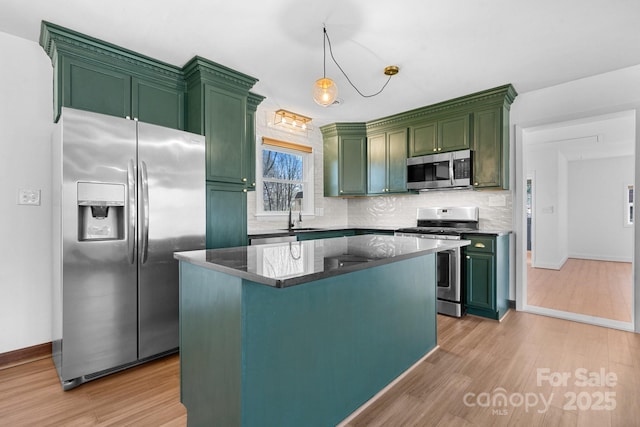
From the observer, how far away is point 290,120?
4332 mm

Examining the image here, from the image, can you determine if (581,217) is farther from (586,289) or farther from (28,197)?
(28,197)

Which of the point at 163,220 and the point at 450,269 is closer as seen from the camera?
the point at 163,220

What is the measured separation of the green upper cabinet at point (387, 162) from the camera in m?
4.36

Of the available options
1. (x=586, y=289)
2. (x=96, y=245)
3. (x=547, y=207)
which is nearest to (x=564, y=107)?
(x=586, y=289)

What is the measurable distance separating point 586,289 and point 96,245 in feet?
19.1

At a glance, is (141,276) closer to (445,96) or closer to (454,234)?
(454,234)

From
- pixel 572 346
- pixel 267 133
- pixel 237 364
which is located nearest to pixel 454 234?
pixel 572 346

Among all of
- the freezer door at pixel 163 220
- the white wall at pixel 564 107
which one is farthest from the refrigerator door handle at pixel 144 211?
the white wall at pixel 564 107

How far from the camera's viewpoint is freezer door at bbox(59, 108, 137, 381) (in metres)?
2.03

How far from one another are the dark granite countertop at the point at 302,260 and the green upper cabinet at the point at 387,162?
2.43 metres

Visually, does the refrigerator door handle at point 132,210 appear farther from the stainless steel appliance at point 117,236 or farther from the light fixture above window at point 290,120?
the light fixture above window at point 290,120

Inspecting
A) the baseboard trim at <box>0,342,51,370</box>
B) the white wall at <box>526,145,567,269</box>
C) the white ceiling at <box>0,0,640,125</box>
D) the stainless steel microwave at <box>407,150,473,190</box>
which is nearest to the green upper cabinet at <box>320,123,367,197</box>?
the stainless steel microwave at <box>407,150,473,190</box>

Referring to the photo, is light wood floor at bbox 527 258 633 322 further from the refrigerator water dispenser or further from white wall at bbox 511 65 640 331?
the refrigerator water dispenser

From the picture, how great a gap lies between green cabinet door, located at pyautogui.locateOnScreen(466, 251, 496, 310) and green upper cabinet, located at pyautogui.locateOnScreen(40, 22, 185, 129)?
328 centimetres
